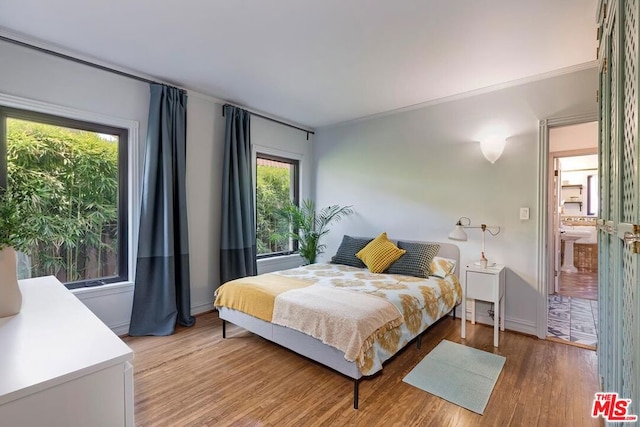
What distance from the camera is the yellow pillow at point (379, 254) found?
3396 mm

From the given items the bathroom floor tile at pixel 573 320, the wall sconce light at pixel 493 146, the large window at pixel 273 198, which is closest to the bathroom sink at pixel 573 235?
the bathroom floor tile at pixel 573 320

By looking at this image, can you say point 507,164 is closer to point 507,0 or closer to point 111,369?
point 507,0

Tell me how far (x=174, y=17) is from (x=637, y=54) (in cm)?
251

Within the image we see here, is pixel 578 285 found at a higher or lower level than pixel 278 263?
lower

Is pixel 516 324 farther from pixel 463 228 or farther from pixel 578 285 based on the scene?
pixel 578 285

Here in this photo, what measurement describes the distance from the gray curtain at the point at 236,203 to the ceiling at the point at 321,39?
1.84 feet

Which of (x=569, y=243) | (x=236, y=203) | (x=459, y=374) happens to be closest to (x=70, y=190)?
(x=236, y=203)

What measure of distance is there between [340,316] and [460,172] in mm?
2444

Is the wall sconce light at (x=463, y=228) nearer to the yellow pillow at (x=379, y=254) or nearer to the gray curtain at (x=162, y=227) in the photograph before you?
the yellow pillow at (x=379, y=254)

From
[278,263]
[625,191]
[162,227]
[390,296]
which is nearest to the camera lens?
[625,191]

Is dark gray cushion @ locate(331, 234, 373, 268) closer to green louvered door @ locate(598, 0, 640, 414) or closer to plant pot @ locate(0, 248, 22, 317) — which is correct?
green louvered door @ locate(598, 0, 640, 414)

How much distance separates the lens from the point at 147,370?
233cm

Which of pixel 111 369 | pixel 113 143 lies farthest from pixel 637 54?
pixel 113 143

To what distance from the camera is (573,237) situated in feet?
18.1
